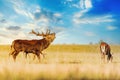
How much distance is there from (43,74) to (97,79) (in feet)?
4.57

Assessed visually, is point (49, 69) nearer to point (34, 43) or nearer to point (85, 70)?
point (85, 70)

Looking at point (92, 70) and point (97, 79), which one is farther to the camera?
point (92, 70)

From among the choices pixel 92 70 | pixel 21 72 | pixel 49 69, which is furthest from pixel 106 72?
pixel 21 72

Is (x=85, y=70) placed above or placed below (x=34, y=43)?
below

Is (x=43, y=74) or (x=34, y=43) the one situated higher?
(x=34, y=43)

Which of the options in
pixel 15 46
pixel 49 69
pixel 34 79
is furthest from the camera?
pixel 15 46

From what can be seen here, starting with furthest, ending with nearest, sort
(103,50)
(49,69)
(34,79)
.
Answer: (103,50) < (49,69) < (34,79)

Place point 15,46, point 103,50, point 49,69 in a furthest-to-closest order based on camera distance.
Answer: point 103,50
point 15,46
point 49,69

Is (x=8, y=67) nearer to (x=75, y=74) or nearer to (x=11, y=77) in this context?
(x=11, y=77)

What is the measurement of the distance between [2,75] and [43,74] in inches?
41.0

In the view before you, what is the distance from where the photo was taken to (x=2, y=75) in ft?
32.4

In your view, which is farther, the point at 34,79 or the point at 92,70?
the point at 92,70

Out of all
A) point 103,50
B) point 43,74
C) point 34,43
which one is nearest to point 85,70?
point 43,74

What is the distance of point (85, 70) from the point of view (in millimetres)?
10891
